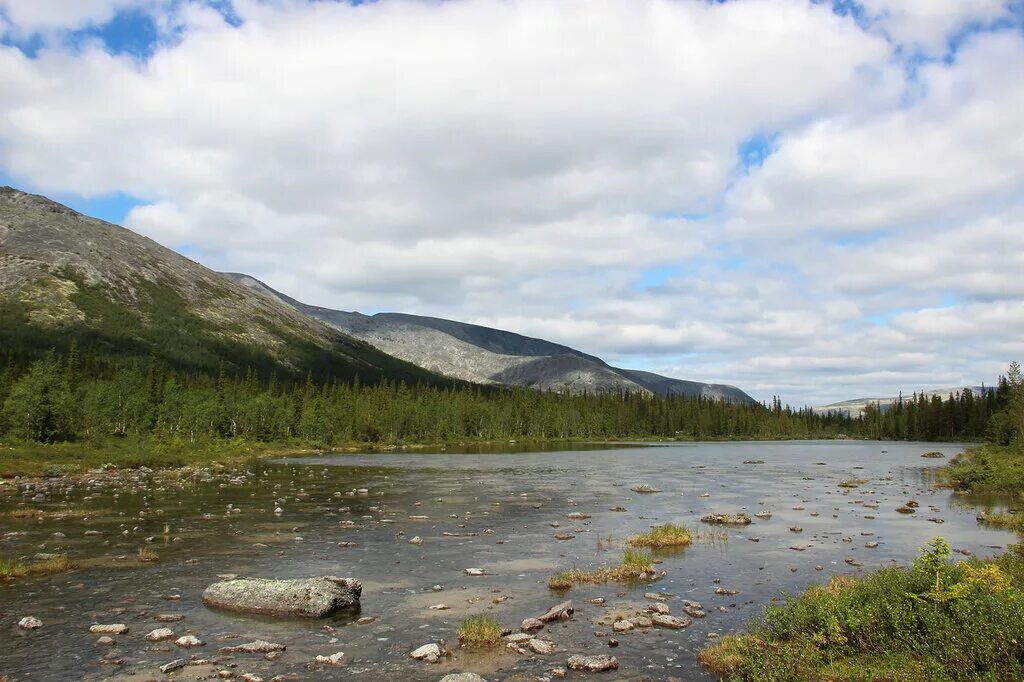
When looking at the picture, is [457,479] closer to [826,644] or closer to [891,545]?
[891,545]

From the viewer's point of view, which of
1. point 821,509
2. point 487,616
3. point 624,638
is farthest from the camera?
point 821,509

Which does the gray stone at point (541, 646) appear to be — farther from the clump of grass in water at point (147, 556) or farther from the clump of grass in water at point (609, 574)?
the clump of grass in water at point (147, 556)

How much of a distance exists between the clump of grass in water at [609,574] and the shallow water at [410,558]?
74 cm

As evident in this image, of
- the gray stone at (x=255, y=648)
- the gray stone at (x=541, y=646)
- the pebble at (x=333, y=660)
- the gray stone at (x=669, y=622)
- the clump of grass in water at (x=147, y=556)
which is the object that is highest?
the gray stone at (x=669, y=622)

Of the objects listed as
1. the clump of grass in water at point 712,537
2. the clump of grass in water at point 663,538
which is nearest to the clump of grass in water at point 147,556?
the clump of grass in water at point 663,538

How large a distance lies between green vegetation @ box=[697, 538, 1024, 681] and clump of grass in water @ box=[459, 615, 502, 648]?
208 inches

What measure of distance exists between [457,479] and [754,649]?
5863 centimetres

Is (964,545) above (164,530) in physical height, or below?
above

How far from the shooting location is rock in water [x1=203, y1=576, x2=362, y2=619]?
19719 mm

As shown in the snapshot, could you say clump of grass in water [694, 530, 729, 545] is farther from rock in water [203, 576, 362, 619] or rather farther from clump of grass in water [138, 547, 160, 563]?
clump of grass in water [138, 547, 160, 563]

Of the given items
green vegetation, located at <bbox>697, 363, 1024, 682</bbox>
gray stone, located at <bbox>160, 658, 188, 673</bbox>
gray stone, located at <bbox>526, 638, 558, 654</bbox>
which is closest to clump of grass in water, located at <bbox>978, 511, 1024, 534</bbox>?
green vegetation, located at <bbox>697, 363, 1024, 682</bbox>

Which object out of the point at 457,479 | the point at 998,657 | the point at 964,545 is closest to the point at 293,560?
the point at 998,657

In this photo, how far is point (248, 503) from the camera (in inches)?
1839

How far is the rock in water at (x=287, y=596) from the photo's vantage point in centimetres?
1972
